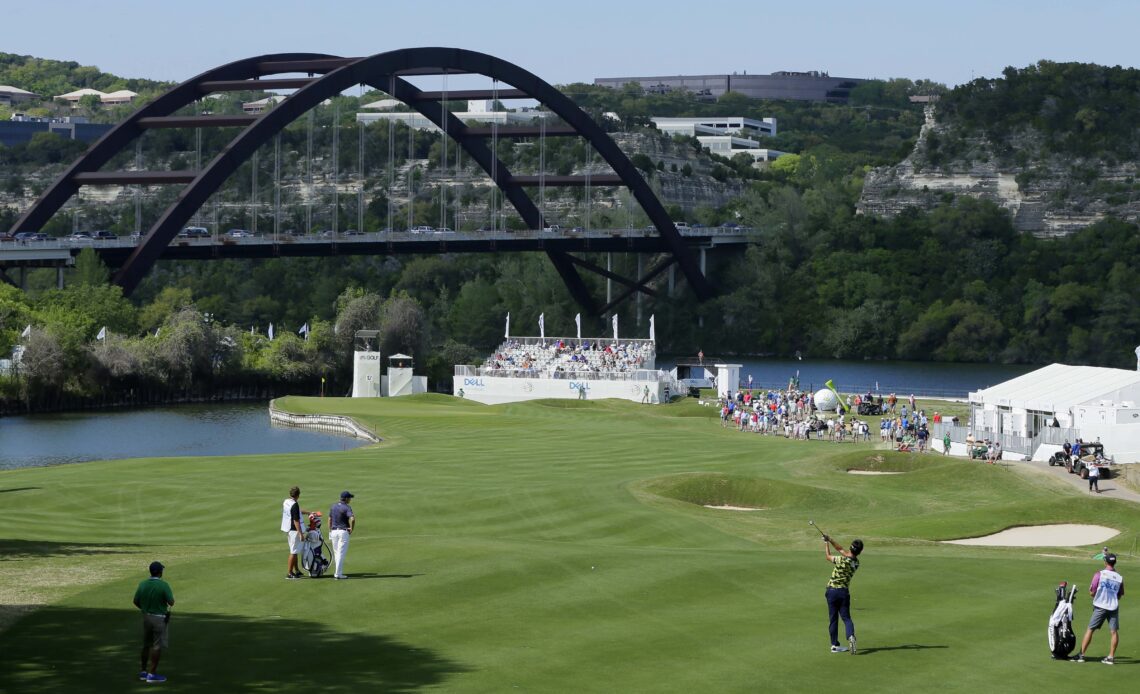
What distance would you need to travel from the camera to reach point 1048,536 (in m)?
40.4

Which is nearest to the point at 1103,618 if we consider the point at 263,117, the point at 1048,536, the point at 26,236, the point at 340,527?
the point at 340,527

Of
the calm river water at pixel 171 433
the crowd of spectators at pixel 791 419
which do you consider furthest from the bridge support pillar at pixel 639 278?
the crowd of spectators at pixel 791 419

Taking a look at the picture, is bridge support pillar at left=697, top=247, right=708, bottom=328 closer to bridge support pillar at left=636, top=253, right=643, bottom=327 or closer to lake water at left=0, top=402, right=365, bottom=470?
bridge support pillar at left=636, top=253, right=643, bottom=327

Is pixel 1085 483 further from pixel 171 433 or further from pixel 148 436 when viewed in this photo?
pixel 171 433

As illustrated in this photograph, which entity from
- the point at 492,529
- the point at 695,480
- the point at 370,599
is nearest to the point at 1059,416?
the point at 695,480

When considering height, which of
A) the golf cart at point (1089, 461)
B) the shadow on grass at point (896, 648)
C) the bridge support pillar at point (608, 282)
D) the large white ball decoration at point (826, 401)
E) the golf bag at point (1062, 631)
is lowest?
the shadow on grass at point (896, 648)

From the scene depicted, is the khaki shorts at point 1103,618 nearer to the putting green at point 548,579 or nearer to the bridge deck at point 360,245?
the putting green at point 548,579

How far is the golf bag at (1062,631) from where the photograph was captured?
918 inches

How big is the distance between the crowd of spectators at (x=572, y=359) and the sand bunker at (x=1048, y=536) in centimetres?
5499

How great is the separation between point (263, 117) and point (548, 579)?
86.6 metres

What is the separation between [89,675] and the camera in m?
21.5

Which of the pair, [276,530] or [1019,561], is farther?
[276,530]

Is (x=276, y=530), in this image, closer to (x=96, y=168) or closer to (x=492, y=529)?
(x=492, y=529)

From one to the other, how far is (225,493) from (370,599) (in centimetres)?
2130
